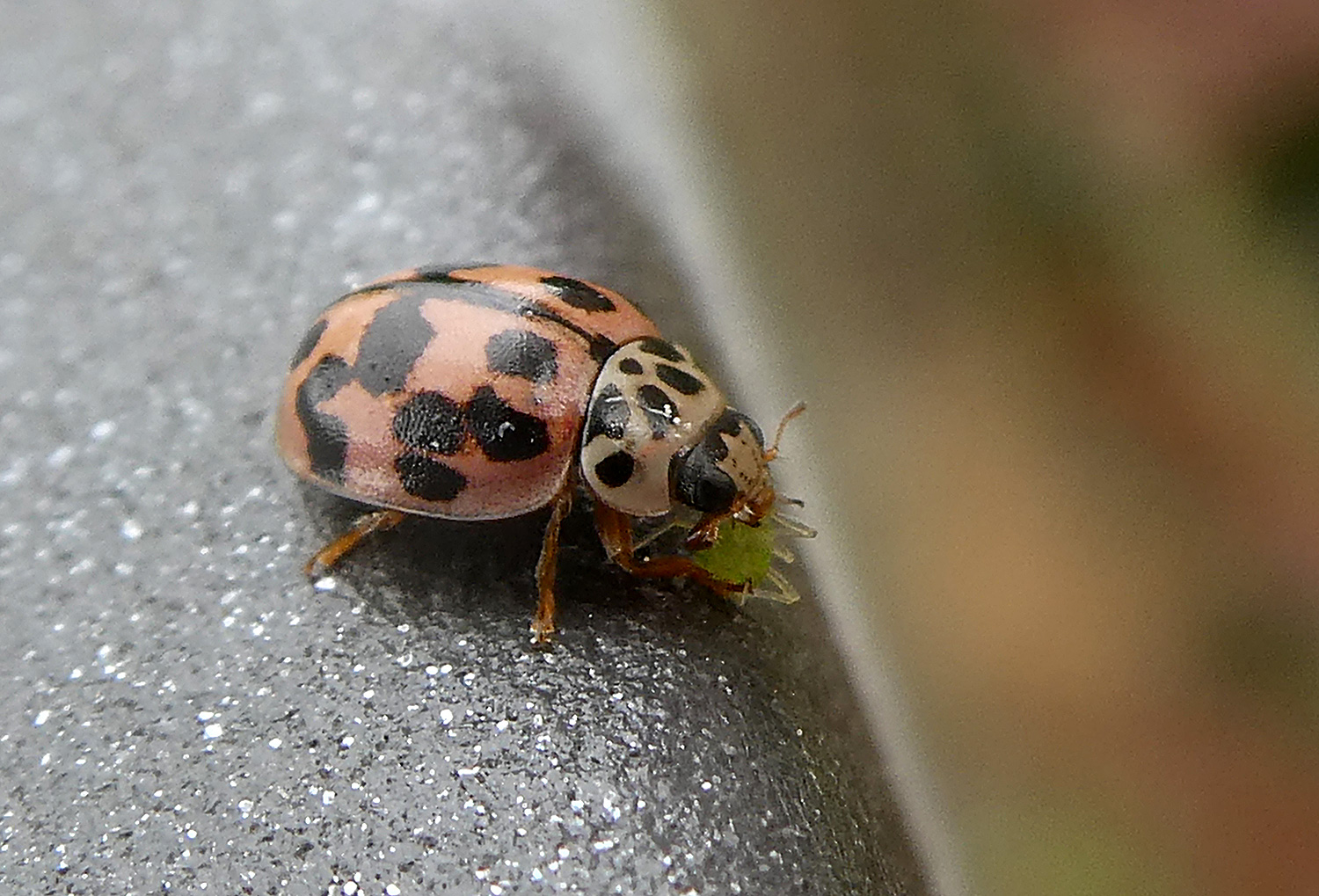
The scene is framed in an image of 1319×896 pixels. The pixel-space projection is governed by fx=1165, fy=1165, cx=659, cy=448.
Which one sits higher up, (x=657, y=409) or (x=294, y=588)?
(x=657, y=409)

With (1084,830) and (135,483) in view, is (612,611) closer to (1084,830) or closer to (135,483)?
(135,483)

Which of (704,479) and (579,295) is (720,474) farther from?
(579,295)

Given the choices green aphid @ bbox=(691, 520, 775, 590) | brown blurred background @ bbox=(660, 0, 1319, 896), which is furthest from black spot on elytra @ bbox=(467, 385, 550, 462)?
brown blurred background @ bbox=(660, 0, 1319, 896)

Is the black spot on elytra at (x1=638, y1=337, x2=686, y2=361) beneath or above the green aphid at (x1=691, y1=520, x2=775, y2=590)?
above

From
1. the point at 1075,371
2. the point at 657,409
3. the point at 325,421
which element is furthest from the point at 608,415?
the point at 1075,371

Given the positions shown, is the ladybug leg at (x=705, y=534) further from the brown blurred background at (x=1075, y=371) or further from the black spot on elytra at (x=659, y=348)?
the brown blurred background at (x=1075, y=371)

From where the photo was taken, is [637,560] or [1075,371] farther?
[1075,371]

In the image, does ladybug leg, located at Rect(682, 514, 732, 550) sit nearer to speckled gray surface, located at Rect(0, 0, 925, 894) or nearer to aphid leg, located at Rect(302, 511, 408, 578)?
speckled gray surface, located at Rect(0, 0, 925, 894)
